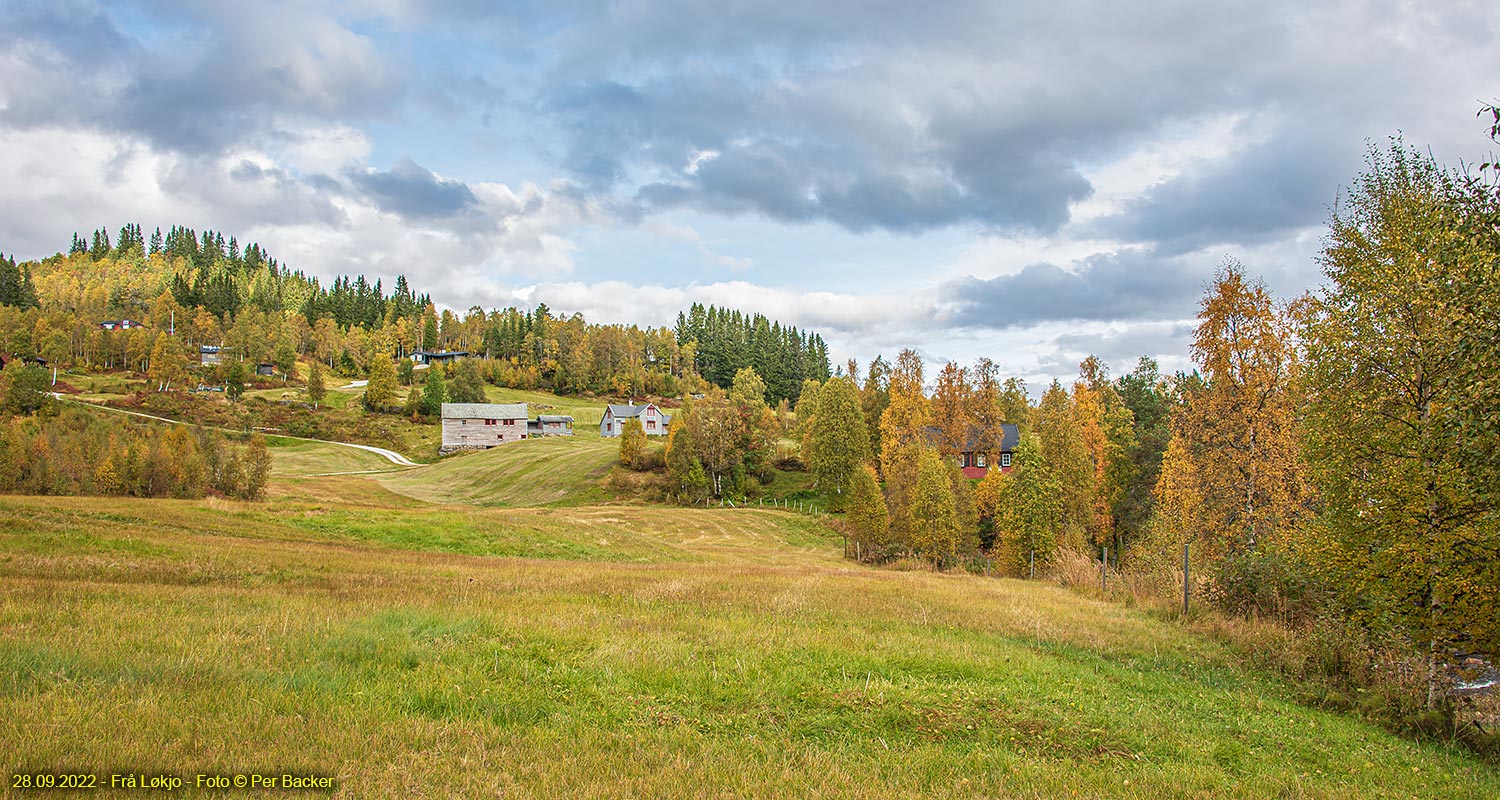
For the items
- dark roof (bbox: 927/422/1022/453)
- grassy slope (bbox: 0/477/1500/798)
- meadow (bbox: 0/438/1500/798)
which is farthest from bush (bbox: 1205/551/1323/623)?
dark roof (bbox: 927/422/1022/453)

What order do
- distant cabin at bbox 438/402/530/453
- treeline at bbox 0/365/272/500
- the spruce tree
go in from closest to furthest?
treeline at bbox 0/365/272/500
distant cabin at bbox 438/402/530/453
the spruce tree

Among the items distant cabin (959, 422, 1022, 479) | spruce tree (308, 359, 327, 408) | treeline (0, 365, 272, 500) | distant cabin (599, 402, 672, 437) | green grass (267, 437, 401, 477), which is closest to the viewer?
treeline (0, 365, 272, 500)

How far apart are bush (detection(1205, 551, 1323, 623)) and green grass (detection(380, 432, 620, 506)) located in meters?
60.1

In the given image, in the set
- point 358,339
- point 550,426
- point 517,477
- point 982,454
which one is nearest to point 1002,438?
point 982,454

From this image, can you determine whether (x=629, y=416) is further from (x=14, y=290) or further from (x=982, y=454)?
(x=14, y=290)

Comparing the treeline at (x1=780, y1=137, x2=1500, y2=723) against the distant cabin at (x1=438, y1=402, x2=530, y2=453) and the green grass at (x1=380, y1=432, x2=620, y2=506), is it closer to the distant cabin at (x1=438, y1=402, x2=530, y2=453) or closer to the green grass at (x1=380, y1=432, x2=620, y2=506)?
the green grass at (x1=380, y1=432, x2=620, y2=506)

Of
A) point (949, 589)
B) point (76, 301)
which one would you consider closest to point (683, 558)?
point (949, 589)

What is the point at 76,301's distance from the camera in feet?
579

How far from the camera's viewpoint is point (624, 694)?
8.63 m

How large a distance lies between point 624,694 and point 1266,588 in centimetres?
1766

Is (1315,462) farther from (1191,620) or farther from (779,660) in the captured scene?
(779,660)

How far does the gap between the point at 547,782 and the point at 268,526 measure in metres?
26.4

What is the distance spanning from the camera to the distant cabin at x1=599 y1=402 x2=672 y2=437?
118438 millimetres

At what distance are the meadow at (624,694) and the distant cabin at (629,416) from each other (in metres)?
101
